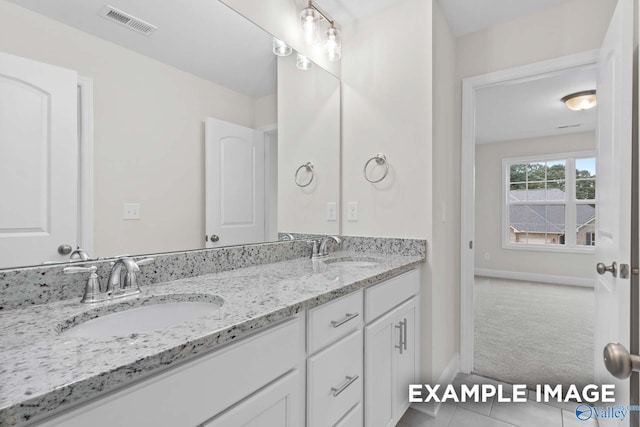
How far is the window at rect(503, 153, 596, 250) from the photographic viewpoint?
201 inches

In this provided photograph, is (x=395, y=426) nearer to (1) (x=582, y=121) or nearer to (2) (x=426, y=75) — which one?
(2) (x=426, y=75)

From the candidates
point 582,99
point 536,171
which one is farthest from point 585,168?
point 582,99

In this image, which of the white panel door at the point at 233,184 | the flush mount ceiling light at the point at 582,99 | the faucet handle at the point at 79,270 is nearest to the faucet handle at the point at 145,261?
the faucet handle at the point at 79,270

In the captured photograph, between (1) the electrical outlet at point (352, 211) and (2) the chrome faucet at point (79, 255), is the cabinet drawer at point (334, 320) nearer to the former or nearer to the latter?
(2) the chrome faucet at point (79, 255)

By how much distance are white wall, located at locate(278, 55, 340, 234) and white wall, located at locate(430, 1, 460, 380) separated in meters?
0.65

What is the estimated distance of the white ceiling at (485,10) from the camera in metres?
2.04

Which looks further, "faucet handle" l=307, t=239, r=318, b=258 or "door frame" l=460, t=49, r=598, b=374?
"door frame" l=460, t=49, r=598, b=374

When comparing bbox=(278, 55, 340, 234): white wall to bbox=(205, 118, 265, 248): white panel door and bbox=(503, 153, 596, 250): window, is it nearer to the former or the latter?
bbox=(205, 118, 265, 248): white panel door

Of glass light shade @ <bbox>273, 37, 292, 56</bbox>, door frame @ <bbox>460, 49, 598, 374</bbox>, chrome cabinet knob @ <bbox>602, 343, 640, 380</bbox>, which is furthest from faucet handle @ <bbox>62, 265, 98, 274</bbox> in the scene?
door frame @ <bbox>460, 49, 598, 374</bbox>

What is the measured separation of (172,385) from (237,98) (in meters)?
1.26

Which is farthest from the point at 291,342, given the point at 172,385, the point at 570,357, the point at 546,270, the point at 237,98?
the point at 546,270

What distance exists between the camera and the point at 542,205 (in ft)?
18.0

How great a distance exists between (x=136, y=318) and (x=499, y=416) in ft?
6.45

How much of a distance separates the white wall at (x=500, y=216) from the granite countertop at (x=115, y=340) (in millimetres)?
5368
